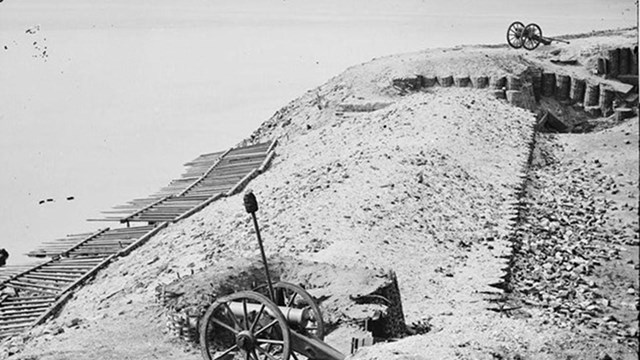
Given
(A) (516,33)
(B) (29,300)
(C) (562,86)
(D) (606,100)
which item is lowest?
(B) (29,300)

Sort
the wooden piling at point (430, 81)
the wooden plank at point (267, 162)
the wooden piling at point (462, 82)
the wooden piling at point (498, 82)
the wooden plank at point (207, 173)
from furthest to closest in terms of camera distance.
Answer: the wooden piling at point (430, 81) → the wooden piling at point (462, 82) → the wooden piling at point (498, 82) → the wooden plank at point (267, 162) → the wooden plank at point (207, 173)

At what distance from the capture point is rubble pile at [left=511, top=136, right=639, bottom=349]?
9453 millimetres

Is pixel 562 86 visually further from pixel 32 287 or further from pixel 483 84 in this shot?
pixel 32 287

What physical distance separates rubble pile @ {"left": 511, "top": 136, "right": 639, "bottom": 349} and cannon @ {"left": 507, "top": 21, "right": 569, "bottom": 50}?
8.34 metres

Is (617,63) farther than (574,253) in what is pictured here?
Yes

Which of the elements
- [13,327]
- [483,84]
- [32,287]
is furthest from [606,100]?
[13,327]

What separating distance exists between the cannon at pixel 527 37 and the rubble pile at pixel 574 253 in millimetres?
8340

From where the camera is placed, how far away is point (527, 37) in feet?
75.7

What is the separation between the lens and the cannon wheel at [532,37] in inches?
903

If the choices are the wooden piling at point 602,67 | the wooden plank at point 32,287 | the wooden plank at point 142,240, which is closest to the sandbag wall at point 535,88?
the wooden piling at point 602,67

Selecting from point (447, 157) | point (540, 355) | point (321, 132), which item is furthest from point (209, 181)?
point (540, 355)

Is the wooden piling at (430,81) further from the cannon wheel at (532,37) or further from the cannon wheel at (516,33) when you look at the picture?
the cannon wheel at (532,37)

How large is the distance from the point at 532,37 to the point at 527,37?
18cm

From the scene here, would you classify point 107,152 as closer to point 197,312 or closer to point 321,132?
point 321,132
